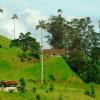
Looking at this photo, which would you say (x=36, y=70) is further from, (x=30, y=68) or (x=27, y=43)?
(x=27, y=43)

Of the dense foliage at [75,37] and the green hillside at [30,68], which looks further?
the dense foliage at [75,37]

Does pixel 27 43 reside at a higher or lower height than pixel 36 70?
higher

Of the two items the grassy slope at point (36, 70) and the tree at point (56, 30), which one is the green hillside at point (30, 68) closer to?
the grassy slope at point (36, 70)

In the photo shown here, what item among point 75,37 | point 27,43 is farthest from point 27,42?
point 75,37

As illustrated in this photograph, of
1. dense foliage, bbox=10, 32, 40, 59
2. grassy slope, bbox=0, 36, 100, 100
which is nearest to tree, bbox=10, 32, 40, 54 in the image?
dense foliage, bbox=10, 32, 40, 59

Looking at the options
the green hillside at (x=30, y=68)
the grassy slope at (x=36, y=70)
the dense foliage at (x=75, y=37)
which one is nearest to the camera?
the grassy slope at (x=36, y=70)

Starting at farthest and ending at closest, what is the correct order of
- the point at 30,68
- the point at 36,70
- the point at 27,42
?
the point at 27,42 < the point at 30,68 < the point at 36,70

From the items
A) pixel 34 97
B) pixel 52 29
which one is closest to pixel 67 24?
pixel 52 29

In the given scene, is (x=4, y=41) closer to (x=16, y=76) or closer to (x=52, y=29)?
(x=52, y=29)

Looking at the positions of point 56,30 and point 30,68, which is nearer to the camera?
point 30,68

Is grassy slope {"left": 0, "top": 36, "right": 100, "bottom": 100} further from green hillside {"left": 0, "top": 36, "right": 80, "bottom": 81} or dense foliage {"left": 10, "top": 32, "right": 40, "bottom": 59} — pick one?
dense foliage {"left": 10, "top": 32, "right": 40, "bottom": 59}

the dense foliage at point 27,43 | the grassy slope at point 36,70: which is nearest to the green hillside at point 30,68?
the grassy slope at point 36,70

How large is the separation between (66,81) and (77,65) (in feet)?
49.7

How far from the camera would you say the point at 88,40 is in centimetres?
15912
